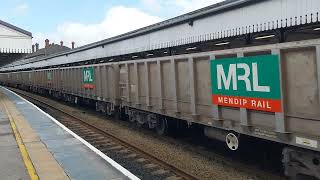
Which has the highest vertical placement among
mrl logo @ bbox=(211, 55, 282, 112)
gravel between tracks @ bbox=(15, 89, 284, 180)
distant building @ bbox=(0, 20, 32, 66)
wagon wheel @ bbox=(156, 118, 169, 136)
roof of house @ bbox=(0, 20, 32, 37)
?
roof of house @ bbox=(0, 20, 32, 37)

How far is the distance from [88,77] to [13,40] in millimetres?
15361

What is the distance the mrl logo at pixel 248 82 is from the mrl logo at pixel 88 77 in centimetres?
1309

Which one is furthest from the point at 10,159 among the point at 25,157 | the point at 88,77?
the point at 88,77

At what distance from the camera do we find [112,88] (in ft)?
58.6

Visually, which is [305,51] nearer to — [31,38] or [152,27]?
[152,27]

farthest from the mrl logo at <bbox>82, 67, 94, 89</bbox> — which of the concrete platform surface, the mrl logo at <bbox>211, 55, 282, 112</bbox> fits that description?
the mrl logo at <bbox>211, 55, 282, 112</bbox>

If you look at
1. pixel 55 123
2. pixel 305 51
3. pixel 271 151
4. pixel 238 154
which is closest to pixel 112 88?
pixel 55 123

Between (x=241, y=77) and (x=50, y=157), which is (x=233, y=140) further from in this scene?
(x=50, y=157)

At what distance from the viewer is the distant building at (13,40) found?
34.2 m

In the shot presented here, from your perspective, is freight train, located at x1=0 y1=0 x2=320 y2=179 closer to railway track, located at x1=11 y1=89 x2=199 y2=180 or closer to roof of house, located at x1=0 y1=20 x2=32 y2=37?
railway track, located at x1=11 y1=89 x2=199 y2=180

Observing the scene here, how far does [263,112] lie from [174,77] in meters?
3.87

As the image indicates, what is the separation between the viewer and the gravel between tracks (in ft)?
30.0

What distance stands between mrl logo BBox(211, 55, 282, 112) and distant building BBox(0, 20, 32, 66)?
28.5m

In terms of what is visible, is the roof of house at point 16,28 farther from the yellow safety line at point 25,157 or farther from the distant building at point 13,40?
the yellow safety line at point 25,157
